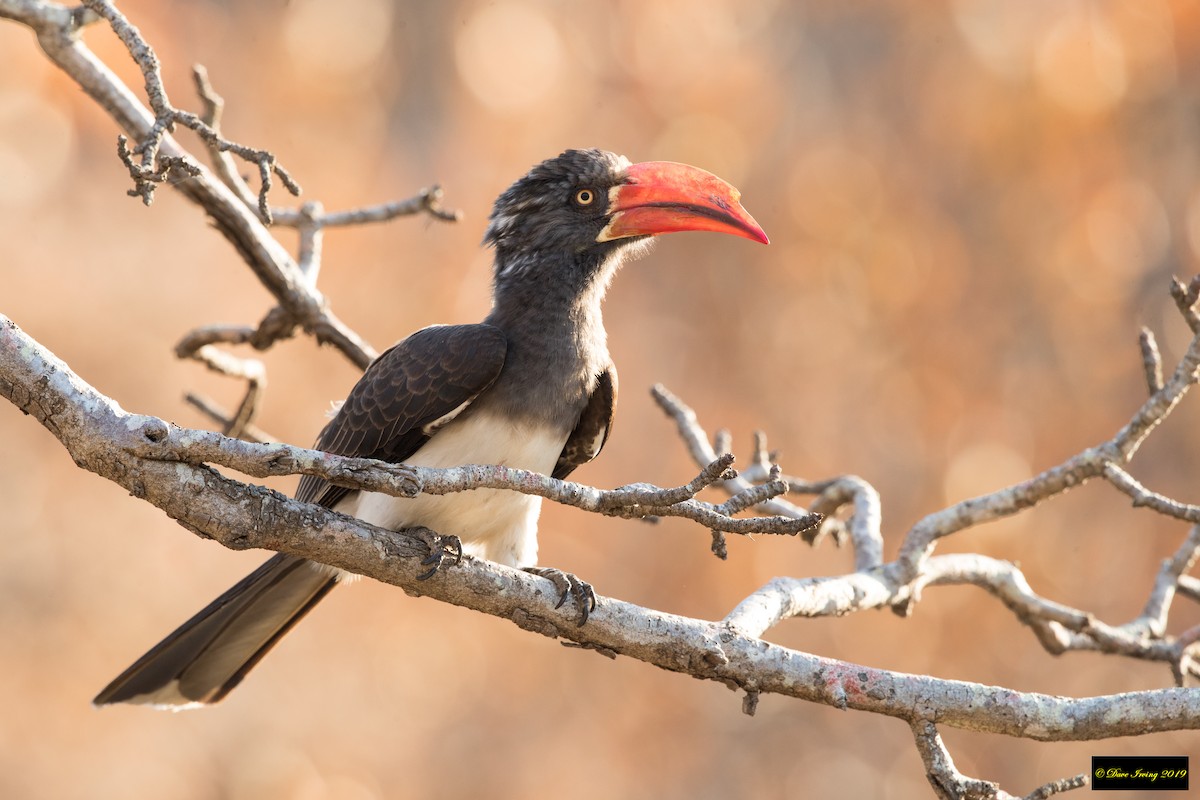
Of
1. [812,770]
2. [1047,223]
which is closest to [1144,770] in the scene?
[812,770]

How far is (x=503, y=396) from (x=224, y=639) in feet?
4.86

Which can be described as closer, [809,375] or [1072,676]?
[1072,676]

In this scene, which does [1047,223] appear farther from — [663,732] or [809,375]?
[663,732]

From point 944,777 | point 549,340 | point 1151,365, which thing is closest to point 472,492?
point 549,340

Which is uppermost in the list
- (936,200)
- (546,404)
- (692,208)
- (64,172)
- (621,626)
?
(936,200)

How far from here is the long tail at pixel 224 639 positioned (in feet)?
15.4

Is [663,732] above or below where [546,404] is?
above

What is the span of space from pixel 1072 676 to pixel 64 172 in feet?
33.9

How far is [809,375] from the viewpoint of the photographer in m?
12.2

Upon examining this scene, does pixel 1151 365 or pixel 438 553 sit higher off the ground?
pixel 1151 365

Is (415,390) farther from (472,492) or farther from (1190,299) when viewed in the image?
(1190,299)

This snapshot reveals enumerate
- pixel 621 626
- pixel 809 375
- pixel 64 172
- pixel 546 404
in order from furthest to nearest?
1. pixel 809 375
2. pixel 64 172
3. pixel 546 404
4. pixel 621 626

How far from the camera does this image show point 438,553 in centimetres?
354

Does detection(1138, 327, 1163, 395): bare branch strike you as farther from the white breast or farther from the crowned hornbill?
the white breast
